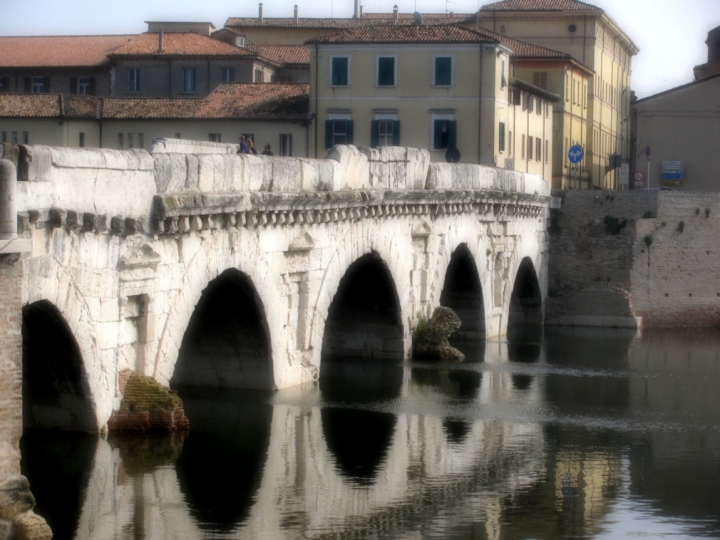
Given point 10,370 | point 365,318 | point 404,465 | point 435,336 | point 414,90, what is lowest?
point 404,465

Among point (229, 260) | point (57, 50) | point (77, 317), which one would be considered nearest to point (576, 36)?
point (57, 50)

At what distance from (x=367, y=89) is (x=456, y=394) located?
22.3m

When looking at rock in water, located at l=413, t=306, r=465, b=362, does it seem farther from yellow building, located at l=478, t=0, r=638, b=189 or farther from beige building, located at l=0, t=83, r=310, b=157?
yellow building, located at l=478, t=0, r=638, b=189

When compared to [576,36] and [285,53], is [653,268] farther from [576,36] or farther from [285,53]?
[285,53]

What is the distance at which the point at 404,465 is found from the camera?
16375mm

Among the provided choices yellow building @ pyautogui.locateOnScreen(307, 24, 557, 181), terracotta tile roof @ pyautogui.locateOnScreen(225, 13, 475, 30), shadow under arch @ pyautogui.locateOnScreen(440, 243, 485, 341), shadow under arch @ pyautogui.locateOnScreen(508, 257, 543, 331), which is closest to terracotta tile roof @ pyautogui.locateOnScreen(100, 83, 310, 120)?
yellow building @ pyautogui.locateOnScreen(307, 24, 557, 181)

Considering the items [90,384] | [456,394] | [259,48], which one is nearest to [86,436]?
[90,384]

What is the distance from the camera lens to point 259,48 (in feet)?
185

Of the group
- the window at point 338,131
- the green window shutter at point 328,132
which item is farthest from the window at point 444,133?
the green window shutter at point 328,132

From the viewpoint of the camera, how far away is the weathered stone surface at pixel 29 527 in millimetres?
11023

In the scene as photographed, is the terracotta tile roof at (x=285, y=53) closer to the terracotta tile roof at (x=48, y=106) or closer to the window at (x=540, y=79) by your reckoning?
the window at (x=540, y=79)

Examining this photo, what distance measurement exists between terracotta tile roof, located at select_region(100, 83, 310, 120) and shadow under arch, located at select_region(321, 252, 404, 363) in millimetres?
18944

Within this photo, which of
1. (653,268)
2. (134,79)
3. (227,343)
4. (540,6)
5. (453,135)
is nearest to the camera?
(227,343)

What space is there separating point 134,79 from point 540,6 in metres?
16.7
